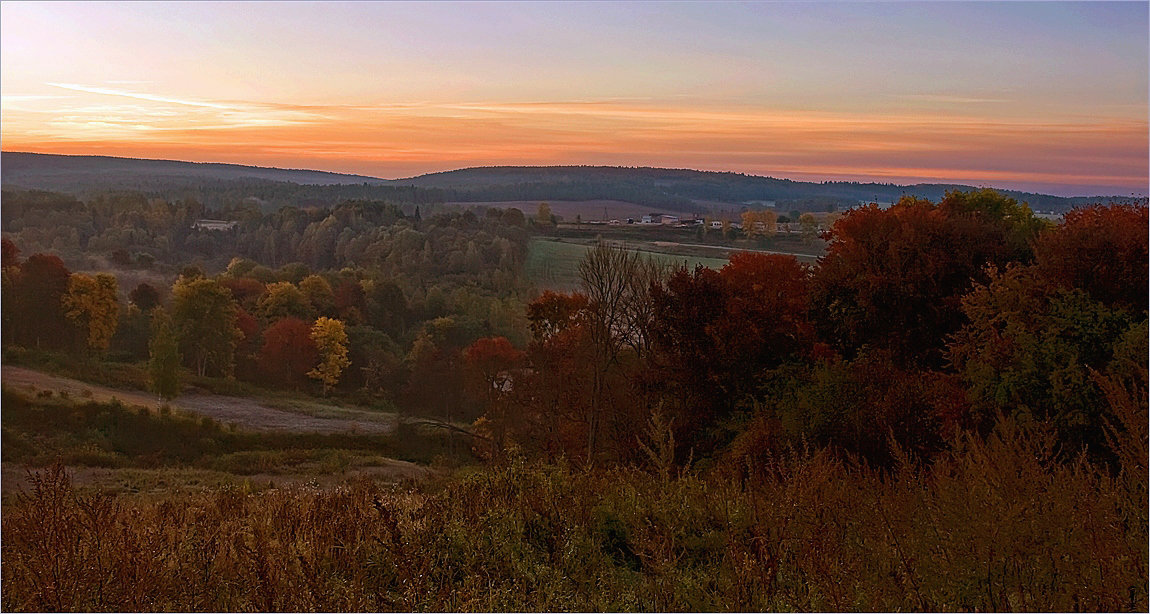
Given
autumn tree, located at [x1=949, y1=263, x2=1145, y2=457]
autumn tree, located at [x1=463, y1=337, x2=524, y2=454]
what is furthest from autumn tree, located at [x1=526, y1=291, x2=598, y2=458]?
autumn tree, located at [x1=949, y1=263, x2=1145, y2=457]

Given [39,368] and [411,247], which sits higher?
[411,247]

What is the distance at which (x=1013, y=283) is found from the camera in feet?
42.3

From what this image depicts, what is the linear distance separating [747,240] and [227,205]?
97.7 feet

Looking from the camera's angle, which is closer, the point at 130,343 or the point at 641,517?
the point at 641,517

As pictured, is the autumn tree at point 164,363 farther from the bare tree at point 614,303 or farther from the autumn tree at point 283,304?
the bare tree at point 614,303

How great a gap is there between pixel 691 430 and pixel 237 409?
22664mm

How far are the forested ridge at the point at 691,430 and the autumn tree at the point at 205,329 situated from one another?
11 cm

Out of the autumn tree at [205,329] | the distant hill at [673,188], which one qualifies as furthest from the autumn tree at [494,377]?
the autumn tree at [205,329]

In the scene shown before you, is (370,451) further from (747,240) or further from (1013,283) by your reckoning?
(1013,283)

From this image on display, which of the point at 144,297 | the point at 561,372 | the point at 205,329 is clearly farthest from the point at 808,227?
the point at 144,297

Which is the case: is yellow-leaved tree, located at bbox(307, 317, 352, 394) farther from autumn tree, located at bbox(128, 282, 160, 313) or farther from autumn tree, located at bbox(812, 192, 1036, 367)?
autumn tree, located at bbox(812, 192, 1036, 367)

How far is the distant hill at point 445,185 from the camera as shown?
2870cm

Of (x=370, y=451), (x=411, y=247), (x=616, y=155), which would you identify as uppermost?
(x=616, y=155)

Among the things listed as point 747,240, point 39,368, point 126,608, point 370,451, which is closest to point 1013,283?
point 126,608
